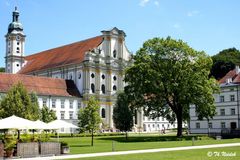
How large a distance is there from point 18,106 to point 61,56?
47.6 meters

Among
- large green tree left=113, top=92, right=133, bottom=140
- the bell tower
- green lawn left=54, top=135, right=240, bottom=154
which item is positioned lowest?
green lawn left=54, top=135, right=240, bottom=154

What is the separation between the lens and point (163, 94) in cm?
5169

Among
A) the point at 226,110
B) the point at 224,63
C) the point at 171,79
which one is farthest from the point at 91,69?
the point at 171,79

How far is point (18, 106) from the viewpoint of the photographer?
50750 mm

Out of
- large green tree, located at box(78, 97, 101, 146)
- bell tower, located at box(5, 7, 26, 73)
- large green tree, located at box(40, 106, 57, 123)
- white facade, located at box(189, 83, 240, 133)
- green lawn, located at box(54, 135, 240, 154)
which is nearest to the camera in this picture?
green lawn, located at box(54, 135, 240, 154)

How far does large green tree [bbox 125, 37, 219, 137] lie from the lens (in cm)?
5038

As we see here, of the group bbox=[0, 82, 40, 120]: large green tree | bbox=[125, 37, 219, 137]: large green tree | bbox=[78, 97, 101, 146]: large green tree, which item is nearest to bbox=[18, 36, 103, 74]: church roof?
bbox=[0, 82, 40, 120]: large green tree

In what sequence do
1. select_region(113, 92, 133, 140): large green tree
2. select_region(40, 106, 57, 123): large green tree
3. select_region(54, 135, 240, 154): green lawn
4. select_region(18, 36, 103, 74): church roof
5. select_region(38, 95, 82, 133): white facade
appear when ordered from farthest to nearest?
select_region(18, 36, 103, 74): church roof, select_region(38, 95, 82, 133): white facade, select_region(113, 92, 133, 140): large green tree, select_region(40, 106, 57, 123): large green tree, select_region(54, 135, 240, 154): green lawn

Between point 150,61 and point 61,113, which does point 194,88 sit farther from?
point 61,113

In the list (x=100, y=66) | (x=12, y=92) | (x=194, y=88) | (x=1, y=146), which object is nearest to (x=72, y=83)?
(x=100, y=66)

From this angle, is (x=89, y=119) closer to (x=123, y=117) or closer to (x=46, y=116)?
(x=46, y=116)

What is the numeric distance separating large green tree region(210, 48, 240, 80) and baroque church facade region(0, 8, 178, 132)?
20.8 metres

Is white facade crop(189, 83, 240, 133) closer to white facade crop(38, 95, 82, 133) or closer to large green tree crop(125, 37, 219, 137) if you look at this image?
large green tree crop(125, 37, 219, 137)

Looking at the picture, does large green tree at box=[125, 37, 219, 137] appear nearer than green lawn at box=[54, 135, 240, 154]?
No
